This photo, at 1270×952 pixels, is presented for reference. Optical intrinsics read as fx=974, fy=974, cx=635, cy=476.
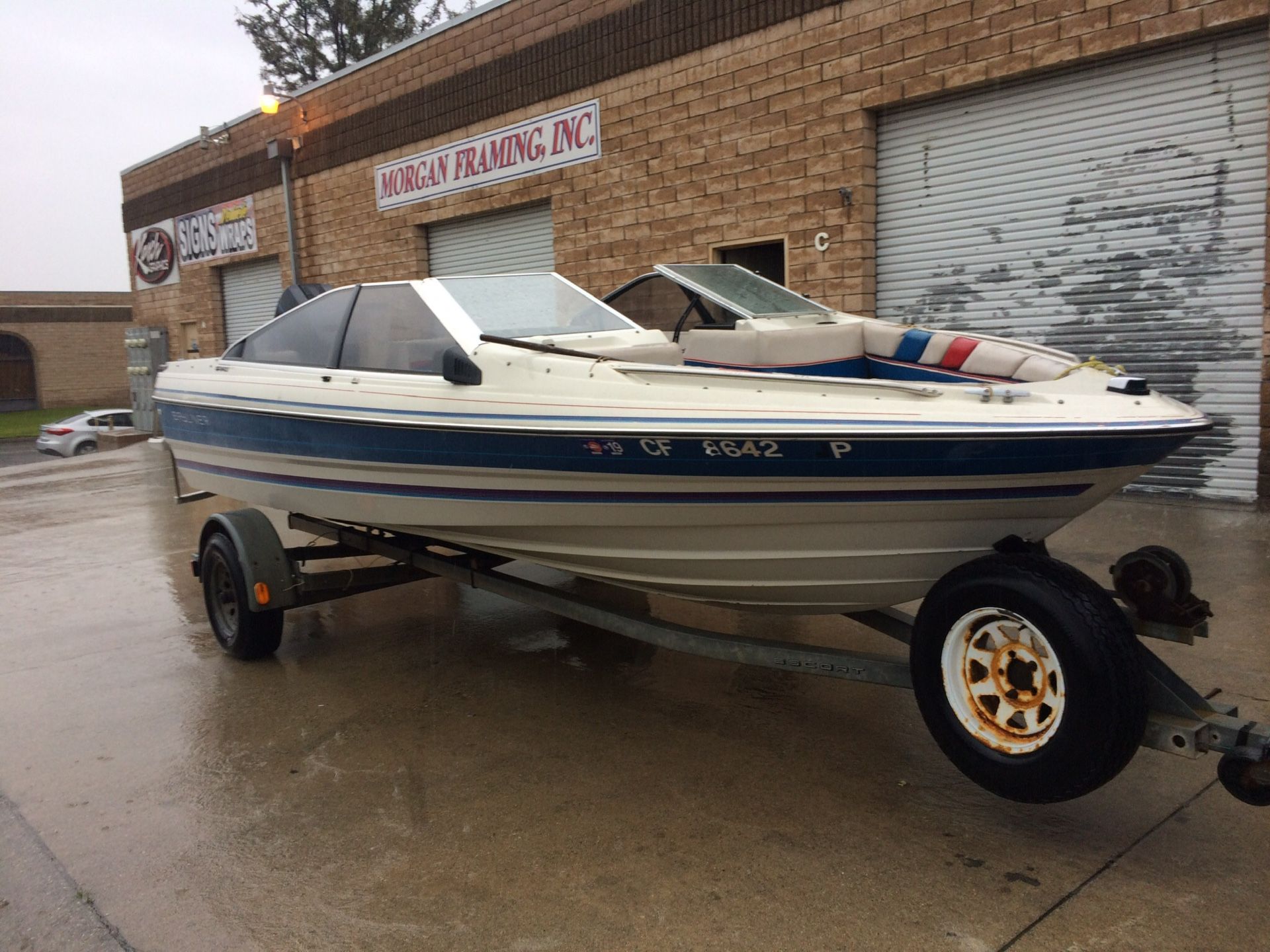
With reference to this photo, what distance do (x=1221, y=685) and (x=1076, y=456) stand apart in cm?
187

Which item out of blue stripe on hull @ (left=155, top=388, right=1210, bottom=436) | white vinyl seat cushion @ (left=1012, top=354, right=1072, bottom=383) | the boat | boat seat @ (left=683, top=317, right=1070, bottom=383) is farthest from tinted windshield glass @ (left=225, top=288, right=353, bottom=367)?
white vinyl seat cushion @ (left=1012, top=354, right=1072, bottom=383)

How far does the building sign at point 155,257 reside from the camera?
20.2 metres

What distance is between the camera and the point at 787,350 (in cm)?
492

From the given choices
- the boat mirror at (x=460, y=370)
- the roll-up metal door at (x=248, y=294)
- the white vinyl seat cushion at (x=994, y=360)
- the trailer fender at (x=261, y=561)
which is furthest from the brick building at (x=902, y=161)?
the trailer fender at (x=261, y=561)

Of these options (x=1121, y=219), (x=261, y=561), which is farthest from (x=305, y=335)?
(x=1121, y=219)

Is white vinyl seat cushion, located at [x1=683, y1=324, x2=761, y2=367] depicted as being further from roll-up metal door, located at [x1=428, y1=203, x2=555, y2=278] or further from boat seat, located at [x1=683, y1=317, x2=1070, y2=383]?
roll-up metal door, located at [x1=428, y1=203, x2=555, y2=278]

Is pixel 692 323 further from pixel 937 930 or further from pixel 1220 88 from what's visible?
pixel 1220 88

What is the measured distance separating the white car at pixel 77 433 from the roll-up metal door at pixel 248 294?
362 cm

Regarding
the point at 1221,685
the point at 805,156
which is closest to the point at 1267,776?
the point at 1221,685

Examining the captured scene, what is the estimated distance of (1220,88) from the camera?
22.9ft

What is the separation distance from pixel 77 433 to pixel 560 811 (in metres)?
21.5

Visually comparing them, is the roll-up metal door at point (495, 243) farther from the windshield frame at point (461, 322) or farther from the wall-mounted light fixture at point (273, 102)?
the windshield frame at point (461, 322)

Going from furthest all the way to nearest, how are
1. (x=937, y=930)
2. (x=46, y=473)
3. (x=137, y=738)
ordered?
(x=46, y=473), (x=137, y=738), (x=937, y=930)

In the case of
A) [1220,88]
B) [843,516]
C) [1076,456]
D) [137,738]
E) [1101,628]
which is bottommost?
[137,738]
